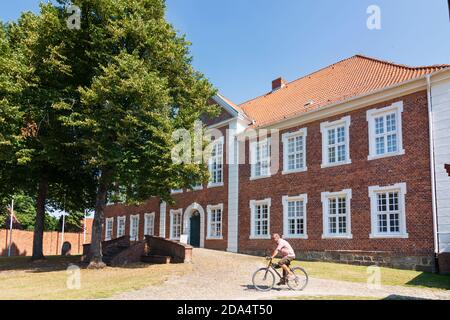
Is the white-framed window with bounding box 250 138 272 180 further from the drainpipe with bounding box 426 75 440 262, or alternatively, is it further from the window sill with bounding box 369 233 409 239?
the drainpipe with bounding box 426 75 440 262

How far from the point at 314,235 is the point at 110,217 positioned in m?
24.3

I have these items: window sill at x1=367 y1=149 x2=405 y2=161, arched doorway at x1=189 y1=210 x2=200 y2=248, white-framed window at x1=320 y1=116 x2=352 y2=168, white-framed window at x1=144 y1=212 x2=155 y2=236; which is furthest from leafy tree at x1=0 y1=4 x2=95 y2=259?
white-framed window at x1=144 y1=212 x2=155 y2=236

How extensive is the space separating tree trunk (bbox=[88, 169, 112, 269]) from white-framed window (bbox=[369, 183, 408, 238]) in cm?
1195

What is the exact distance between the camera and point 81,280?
599 inches

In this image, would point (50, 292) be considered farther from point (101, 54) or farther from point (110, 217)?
point (110, 217)

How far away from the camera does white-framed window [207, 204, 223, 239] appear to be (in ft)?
90.0

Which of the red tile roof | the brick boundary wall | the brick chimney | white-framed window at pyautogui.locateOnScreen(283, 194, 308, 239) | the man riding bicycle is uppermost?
the brick chimney

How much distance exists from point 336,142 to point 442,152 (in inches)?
211

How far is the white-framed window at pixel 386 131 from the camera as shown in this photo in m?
19.0

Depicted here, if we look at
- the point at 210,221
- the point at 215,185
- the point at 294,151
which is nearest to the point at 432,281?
the point at 294,151

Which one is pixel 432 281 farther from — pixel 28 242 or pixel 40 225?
pixel 28 242

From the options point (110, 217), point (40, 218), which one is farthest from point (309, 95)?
point (110, 217)

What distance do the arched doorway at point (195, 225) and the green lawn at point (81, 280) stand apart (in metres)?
9.30
